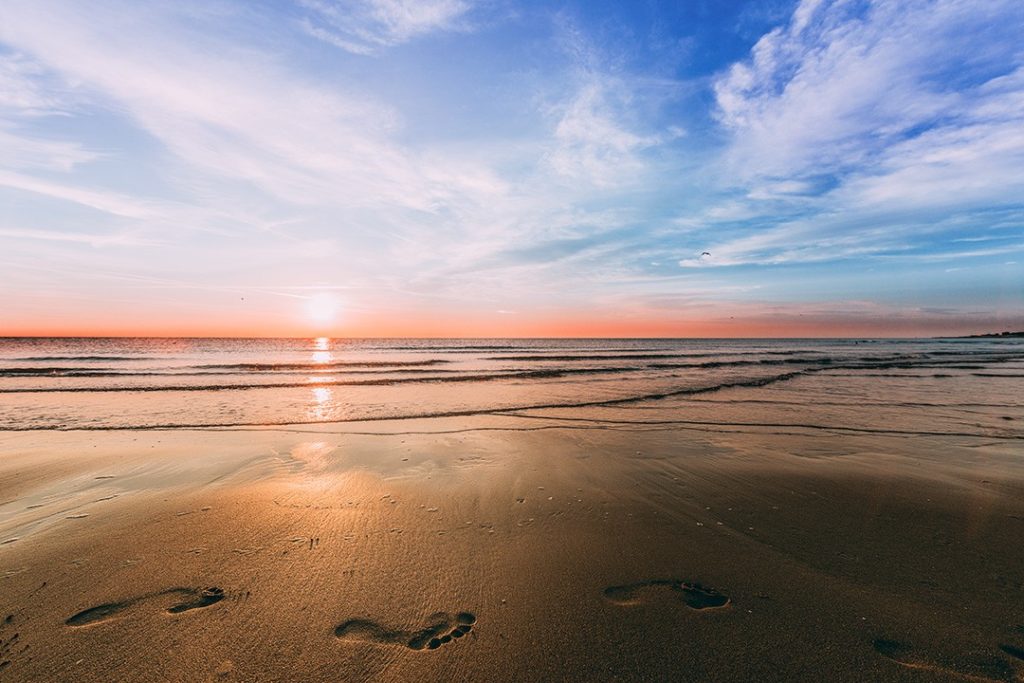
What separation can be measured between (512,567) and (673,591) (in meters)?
1.40

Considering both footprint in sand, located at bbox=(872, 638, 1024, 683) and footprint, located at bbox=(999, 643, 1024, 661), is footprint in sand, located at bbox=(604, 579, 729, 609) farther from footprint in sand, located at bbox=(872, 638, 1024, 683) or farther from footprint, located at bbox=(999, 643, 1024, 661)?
footprint, located at bbox=(999, 643, 1024, 661)

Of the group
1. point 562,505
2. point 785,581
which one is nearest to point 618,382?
point 562,505

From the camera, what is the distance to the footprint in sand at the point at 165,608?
3078mm

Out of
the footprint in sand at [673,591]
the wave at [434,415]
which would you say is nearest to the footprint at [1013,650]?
the footprint in sand at [673,591]

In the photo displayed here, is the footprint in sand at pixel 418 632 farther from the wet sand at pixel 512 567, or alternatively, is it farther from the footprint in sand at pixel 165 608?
the footprint in sand at pixel 165 608

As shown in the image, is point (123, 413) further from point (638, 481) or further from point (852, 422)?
point (852, 422)

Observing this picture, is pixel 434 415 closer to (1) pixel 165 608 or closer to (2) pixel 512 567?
(2) pixel 512 567

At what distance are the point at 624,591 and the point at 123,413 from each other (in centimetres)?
1538

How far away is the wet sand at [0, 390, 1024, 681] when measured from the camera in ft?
8.84

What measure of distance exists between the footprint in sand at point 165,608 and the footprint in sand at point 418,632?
1.23m

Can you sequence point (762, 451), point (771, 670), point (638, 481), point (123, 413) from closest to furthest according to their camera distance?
point (771, 670) → point (638, 481) → point (762, 451) → point (123, 413)

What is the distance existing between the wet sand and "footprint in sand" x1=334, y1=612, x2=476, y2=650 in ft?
0.06

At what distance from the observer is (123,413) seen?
40.5 ft

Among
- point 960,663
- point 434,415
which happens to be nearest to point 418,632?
point 960,663
